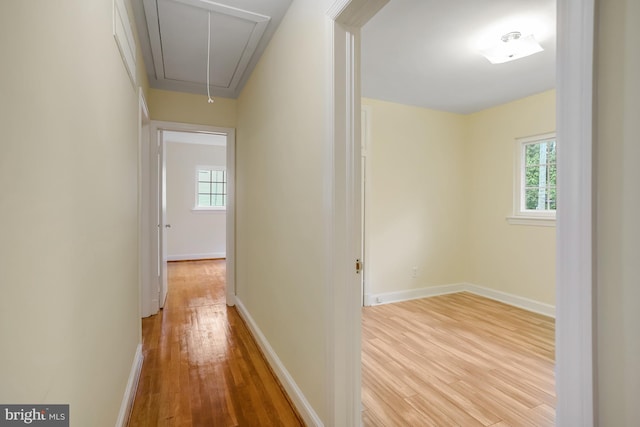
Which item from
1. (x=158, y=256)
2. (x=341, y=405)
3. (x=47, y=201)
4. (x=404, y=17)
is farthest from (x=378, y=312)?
(x=47, y=201)

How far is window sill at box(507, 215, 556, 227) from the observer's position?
3.47 meters

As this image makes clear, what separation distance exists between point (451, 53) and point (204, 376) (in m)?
3.28

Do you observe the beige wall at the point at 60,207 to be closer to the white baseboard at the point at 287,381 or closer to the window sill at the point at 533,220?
the white baseboard at the point at 287,381

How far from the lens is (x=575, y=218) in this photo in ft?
1.87

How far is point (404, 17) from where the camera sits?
211 centimetres

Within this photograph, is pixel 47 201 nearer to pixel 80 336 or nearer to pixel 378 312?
pixel 80 336

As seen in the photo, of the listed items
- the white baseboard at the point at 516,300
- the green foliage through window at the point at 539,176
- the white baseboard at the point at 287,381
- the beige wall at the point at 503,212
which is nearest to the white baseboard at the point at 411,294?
the white baseboard at the point at 516,300

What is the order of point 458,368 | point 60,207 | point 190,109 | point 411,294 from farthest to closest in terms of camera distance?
point 411,294, point 190,109, point 458,368, point 60,207

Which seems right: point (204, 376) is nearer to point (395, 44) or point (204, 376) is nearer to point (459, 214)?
point (395, 44)

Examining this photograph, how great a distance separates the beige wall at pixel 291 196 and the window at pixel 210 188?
4517 millimetres

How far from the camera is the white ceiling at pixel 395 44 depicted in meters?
2.04

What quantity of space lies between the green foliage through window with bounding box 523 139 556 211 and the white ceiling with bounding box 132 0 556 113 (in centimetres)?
69

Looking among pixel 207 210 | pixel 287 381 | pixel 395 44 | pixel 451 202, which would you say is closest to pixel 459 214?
pixel 451 202

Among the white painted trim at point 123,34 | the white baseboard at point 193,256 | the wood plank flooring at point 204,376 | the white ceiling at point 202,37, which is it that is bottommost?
the wood plank flooring at point 204,376
